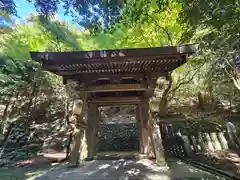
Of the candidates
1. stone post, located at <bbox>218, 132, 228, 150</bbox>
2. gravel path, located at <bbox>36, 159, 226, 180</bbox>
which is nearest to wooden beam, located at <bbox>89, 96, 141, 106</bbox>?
gravel path, located at <bbox>36, 159, 226, 180</bbox>

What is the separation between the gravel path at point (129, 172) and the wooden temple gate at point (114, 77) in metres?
0.29

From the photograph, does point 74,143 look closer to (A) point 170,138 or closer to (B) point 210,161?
(A) point 170,138

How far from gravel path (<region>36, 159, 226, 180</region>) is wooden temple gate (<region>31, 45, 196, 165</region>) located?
293 mm

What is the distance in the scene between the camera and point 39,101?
791 centimetres

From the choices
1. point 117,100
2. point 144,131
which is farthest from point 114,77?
point 144,131

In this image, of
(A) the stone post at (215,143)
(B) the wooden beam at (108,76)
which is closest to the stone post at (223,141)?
(A) the stone post at (215,143)

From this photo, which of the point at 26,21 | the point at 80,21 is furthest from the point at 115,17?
the point at 26,21

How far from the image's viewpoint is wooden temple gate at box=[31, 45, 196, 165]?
2809 millimetres

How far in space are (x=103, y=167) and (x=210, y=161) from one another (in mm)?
2318

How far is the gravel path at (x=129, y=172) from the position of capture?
2.76m

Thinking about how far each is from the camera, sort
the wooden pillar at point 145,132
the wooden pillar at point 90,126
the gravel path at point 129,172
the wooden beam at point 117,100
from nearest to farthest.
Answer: the gravel path at point 129,172, the wooden pillar at point 145,132, the wooden pillar at point 90,126, the wooden beam at point 117,100

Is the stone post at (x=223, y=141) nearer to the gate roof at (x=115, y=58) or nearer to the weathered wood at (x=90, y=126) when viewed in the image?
the gate roof at (x=115, y=58)

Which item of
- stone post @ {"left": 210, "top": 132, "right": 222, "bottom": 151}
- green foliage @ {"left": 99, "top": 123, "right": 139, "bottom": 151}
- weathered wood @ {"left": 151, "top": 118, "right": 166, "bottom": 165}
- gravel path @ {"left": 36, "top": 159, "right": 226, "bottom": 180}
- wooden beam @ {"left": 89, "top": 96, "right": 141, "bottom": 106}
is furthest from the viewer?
green foliage @ {"left": 99, "top": 123, "right": 139, "bottom": 151}

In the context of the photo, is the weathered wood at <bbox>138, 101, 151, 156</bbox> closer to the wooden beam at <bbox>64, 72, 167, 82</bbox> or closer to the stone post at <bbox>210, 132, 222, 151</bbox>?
the wooden beam at <bbox>64, 72, 167, 82</bbox>
